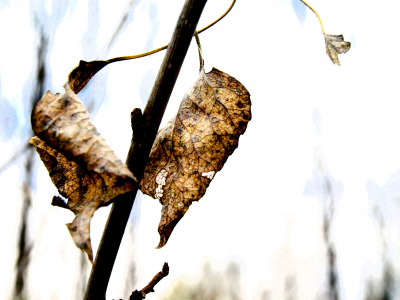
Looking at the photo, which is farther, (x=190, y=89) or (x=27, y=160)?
(x=27, y=160)

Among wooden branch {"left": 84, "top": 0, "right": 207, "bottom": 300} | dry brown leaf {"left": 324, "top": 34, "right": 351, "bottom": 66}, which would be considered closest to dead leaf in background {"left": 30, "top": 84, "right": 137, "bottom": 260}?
wooden branch {"left": 84, "top": 0, "right": 207, "bottom": 300}

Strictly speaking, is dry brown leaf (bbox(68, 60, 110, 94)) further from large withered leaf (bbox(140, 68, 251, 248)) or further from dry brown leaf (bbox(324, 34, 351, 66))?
dry brown leaf (bbox(324, 34, 351, 66))

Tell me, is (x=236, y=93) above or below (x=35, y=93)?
below

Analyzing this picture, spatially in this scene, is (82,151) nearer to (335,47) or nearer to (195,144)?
(195,144)

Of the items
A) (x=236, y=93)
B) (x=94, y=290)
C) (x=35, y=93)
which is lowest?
(x=94, y=290)

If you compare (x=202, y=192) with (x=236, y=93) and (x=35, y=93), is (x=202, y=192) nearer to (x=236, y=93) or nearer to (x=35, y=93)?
(x=236, y=93)

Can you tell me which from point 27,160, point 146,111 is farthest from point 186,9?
point 27,160
